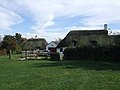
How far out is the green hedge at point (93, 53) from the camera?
45.4 metres

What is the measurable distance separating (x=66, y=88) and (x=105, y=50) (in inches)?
1301

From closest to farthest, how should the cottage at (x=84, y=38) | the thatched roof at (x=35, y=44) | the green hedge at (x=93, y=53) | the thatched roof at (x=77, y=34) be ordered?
1. the green hedge at (x=93, y=53)
2. the cottage at (x=84, y=38)
3. the thatched roof at (x=77, y=34)
4. the thatched roof at (x=35, y=44)

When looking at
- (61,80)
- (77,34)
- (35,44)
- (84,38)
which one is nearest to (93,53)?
(84,38)

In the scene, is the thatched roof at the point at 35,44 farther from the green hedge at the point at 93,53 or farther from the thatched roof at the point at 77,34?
the green hedge at the point at 93,53

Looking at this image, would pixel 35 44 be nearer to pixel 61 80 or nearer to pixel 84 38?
pixel 84 38

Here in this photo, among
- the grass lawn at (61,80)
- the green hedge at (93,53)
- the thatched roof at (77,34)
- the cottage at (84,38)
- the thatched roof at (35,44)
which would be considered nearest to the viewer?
the grass lawn at (61,80)

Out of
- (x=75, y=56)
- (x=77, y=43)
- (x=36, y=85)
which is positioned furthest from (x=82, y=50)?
(x=36, y=85)

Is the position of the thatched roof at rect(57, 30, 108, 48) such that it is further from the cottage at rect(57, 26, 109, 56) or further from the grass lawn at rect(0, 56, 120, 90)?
the grass lawn at rect(0, 56, 120, 90)

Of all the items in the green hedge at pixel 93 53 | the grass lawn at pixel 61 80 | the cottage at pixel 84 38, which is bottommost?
the grass lawn at pixel 61 80

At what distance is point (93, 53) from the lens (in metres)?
48.6

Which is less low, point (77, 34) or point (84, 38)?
point (77, 34)

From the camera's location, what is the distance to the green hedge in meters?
45.4

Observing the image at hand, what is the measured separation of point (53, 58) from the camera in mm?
50594

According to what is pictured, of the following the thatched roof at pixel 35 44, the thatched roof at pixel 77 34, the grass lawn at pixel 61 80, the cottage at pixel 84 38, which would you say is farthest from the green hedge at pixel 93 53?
the thatched roof at pixel 35 44
